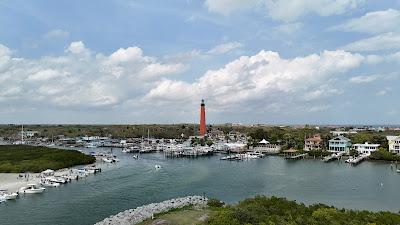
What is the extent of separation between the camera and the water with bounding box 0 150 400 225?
33812 mm

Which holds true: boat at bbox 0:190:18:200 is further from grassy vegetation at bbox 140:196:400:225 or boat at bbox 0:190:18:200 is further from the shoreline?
grassy vegetation at bbox 140:196:400:225

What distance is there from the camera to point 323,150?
79.1m

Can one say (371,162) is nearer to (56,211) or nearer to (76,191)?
(76,191)

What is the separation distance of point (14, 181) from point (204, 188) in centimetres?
Answer: 2186

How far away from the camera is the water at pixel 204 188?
33.8m

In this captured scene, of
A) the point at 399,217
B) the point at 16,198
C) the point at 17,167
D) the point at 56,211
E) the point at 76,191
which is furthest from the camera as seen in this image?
the point at 17,167

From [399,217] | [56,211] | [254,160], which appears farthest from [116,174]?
[399,217]

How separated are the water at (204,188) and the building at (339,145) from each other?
13.8 metres

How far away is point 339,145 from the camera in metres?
78.2

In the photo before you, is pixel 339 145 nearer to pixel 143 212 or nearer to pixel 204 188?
pixel 204 188

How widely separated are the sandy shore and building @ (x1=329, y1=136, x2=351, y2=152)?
53.4 metres

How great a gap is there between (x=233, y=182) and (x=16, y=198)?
75.4 feet

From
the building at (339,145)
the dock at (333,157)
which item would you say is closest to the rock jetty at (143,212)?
the dock at (333,157)

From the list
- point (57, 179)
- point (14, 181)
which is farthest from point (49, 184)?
point (14, 181)
